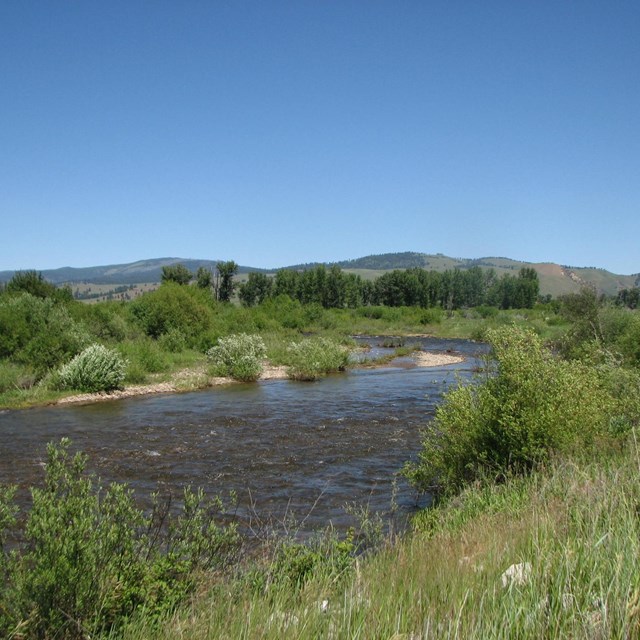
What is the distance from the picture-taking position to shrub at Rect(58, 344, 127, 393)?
2591cm

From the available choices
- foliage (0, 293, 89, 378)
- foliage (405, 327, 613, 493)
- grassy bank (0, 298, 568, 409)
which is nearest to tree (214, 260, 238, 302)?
grassy bank (0, 298, 568, 409)

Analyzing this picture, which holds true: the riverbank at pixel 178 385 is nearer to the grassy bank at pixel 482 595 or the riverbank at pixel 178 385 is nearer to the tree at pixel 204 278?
the grassy bank at pixel 482 595

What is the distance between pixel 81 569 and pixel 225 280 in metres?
104

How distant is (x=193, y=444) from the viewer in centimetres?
1742

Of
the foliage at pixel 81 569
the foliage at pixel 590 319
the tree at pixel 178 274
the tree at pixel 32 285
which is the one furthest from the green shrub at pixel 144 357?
the tree at pixel 178 274

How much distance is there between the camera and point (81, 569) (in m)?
5.46

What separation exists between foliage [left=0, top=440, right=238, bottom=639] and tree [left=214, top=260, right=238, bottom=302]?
99120 millimetres

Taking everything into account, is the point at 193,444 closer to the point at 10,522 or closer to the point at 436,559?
the point at 10,522

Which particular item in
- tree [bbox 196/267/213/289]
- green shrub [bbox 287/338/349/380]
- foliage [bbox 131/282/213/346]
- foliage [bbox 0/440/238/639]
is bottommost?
green shrub [bbox 287/338/349/380]

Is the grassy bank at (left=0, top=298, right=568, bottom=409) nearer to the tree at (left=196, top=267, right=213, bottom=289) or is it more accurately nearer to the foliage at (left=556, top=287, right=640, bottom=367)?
the foliage at (left=556, top=287, right=640, bottom=367)

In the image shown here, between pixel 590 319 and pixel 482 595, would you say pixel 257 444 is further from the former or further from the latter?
pixel 590 319

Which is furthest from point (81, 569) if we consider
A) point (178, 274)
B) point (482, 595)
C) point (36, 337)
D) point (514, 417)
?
point (178, 274)

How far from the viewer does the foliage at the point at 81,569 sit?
521 centimetres

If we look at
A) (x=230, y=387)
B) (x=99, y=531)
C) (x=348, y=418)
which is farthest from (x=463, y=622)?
(x=230, y=387)
